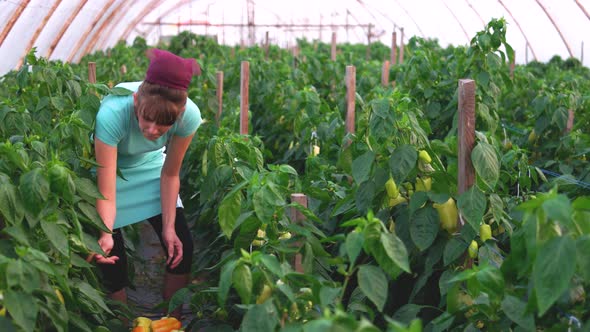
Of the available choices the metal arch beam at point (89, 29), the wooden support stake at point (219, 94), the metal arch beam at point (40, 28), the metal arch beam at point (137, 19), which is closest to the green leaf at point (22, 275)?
the wooden support stake at point (219, 94)

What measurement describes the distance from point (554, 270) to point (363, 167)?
1.10m

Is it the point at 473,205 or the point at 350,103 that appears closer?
the point at 473,205

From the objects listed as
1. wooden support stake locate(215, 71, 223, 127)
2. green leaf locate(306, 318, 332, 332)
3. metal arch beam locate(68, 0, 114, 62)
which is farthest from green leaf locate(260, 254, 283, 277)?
metal arch beam locate(68, 0, 114, 62)

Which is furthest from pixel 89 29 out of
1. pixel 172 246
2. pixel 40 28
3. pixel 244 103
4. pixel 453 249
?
pixel 453 249

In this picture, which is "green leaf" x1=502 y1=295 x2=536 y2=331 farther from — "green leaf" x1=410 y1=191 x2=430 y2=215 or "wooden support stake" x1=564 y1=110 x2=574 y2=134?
"wooden support stake" x1=564 y1=110 x2=574 y2=134

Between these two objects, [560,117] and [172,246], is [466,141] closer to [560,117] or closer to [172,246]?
[172,246]

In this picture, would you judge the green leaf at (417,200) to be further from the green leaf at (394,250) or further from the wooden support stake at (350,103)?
the wooden support stake at (350,103)

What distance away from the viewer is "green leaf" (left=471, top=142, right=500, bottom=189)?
2602mm

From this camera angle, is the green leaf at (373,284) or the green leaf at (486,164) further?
the green leaf at (486,164)

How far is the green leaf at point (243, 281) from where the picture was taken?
206 centimetres

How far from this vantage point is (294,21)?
2733 cm

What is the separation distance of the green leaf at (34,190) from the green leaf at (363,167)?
1.07 metres

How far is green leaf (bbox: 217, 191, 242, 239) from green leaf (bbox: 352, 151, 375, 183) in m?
0.43

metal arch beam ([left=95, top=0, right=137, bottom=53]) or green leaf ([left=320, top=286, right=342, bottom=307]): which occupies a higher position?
metal arch beam ([left=95, top=0, right=137, bottom=53])
